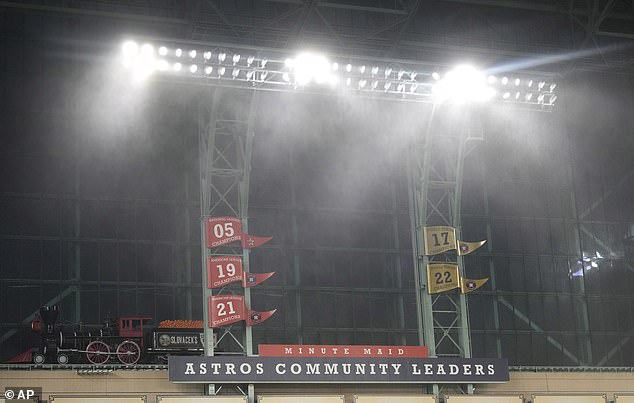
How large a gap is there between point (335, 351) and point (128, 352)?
742cm

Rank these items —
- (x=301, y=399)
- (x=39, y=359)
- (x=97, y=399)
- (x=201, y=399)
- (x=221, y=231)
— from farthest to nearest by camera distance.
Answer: (x=221, y=231), (x=39, y=359), (x=301, y=399), (x=201, y=399), (x=97, y=399)

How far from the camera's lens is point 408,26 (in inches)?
1505

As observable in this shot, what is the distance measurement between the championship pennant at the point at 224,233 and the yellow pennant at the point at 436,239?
6.23 metres

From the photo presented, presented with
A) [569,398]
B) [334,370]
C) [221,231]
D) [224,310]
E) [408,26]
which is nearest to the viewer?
[334,370]

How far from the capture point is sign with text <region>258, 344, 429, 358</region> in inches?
1249

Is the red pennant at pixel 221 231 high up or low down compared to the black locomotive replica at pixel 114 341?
up

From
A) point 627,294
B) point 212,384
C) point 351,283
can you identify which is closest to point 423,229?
point 351,283

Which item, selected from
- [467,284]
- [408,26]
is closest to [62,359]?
[467,284]

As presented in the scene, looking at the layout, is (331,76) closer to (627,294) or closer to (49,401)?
(49,401)

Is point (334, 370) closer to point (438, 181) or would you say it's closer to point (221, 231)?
point (221, 231)

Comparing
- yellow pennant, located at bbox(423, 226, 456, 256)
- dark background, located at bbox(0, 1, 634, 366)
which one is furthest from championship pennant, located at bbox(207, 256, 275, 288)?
yellow pennant, located at bbox(423, 226, 456, 256)

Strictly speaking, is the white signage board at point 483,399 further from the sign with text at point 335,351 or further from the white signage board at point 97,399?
the white signage board at point 97,399

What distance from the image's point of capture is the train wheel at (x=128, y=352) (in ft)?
112

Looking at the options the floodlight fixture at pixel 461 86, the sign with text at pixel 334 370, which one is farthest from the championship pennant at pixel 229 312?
the floodlight fixture at pixel 461 86
